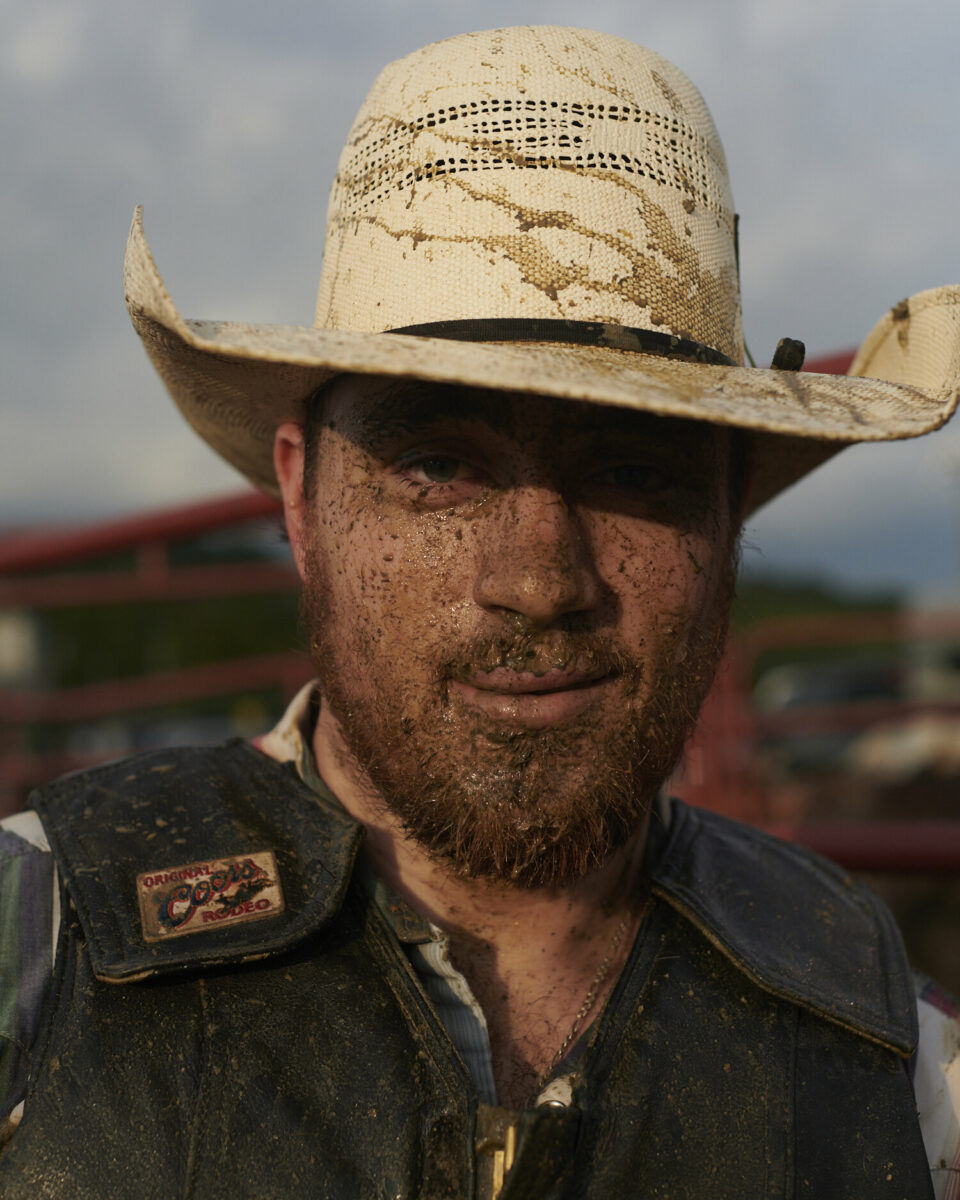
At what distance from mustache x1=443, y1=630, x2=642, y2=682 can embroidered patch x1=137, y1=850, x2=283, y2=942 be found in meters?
0.41

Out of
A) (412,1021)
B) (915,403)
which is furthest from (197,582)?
(915,403)

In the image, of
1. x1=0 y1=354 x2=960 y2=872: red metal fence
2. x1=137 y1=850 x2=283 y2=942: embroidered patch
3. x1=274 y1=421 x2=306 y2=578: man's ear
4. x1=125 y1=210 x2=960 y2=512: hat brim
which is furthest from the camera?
x1=0 y1=354 x2=960 y2=872: red metal fence

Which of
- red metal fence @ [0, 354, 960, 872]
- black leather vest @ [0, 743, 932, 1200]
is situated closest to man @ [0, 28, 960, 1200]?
black leather vest @ [0, 743, 932, 1200]

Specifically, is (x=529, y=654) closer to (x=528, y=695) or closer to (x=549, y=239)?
(x=528, y=695)

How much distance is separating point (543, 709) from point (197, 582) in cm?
218

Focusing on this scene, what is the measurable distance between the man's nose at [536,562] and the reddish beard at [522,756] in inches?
2.0

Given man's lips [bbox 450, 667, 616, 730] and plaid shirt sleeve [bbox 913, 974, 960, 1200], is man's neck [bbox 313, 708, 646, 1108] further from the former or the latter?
plaid shirt sleeve [bbox 913, 974, 960, 1200]

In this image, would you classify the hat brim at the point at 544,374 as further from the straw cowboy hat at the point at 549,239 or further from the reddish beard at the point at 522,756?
the reddish beard at the point at 522,756

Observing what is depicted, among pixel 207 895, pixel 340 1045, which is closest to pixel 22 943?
pixel 207 895

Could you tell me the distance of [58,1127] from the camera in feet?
3.89

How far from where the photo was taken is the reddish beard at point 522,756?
1.44 m

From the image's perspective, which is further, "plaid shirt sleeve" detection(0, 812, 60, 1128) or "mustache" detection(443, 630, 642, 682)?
"mustache" detection(443, 630, 642, 682)

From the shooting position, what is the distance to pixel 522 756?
56.8 inches

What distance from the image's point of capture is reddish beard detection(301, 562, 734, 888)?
1.44 meters
